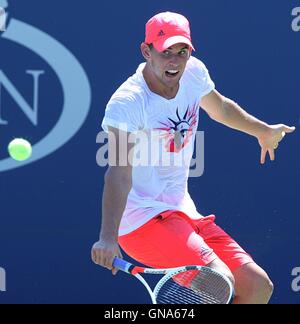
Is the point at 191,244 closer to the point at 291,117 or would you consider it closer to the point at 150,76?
the point at 150,76

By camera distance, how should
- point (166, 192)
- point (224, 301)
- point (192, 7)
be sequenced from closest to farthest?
point (224, 301) → point (166, 192) → point (192, 7)

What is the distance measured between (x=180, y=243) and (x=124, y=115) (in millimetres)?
654

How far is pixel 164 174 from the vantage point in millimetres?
5051

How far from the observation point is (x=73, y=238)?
6.22m

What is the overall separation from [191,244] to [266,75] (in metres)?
1.73

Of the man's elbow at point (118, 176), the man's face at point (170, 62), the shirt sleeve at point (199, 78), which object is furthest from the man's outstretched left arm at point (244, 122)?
the man's elbow at point (118, 176)

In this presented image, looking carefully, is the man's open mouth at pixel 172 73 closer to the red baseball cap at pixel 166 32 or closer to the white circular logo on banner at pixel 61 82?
the red baseball cap at pixel 166 32

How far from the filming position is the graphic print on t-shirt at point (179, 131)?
497 cm

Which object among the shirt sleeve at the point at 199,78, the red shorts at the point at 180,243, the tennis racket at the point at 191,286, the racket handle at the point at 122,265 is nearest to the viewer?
the racket handle at the point at 122,265

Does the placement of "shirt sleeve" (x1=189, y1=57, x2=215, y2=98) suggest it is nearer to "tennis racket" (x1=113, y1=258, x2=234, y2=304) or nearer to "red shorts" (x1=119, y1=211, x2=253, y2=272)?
"red shorts" (x1=119, y1=211, x2=253, y2=272)

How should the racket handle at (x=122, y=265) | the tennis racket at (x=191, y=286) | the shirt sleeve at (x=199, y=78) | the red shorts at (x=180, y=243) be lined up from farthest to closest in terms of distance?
the shirt sleeve at (x=199, y=78)
the red shorts at (x=180, y=243)
the tennis racket at (x=191, y=286)
the racket handle at (x=122, y=265)

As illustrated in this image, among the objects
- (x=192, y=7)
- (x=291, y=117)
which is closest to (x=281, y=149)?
(x=291, y=117)

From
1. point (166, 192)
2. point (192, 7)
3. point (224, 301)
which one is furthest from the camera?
point (192, 7)

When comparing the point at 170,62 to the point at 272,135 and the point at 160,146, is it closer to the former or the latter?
the point at 160,146
